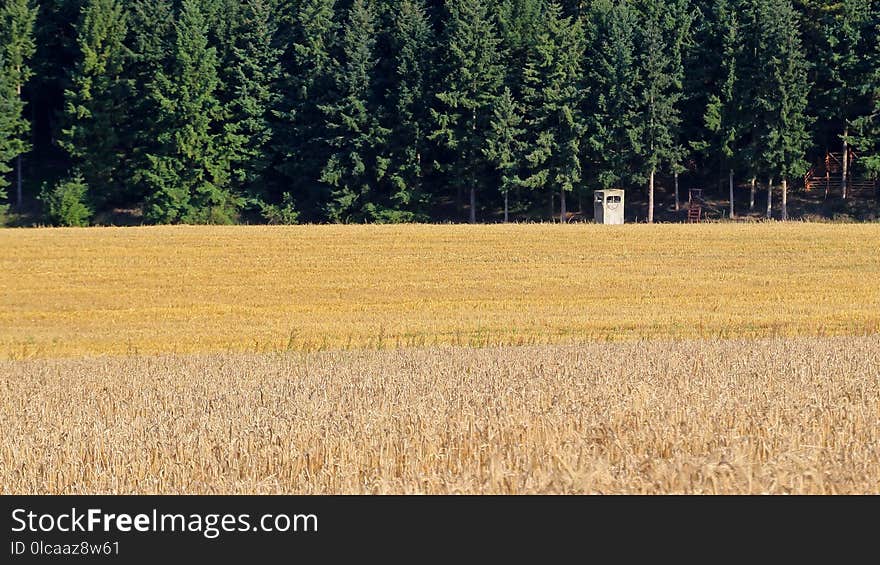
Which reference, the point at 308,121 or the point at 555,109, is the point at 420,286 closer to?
the point at 555,109

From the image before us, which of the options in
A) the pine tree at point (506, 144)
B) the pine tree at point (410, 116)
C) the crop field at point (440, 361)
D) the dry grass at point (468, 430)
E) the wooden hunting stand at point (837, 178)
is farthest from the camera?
the wooden hunting stand at point (837, 178)

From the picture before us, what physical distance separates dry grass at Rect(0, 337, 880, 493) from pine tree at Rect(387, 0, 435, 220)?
42.5 m

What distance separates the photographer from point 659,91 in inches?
2251

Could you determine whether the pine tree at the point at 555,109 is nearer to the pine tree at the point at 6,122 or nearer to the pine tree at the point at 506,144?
the pine tree at the point at 506,144

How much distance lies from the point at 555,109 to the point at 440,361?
41.3 metres

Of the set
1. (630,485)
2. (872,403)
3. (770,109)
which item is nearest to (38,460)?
(630,485)

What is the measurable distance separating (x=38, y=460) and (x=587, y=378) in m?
6.36

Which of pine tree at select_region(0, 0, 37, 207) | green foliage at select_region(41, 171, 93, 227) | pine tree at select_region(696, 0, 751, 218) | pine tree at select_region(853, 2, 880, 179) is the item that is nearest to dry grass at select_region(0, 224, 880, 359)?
green foliage at select_region(41, 171, 93, 227)

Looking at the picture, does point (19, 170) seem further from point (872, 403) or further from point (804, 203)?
point (872, 403)

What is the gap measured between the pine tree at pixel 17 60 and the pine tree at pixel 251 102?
9.91 metres

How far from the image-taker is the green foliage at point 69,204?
179 ft

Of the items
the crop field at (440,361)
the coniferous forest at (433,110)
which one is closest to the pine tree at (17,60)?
the coniferous forest at (433,110)

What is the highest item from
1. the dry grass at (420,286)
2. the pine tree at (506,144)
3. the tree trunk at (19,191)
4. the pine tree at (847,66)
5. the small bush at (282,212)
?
the pine tree at (847,66)

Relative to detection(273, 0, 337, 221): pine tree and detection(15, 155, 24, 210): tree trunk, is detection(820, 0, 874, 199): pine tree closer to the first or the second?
detection(273, 0, 337, 221): pine tree
